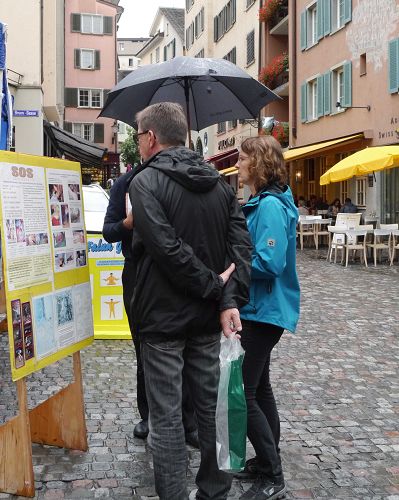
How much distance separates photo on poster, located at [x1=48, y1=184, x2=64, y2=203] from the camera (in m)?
3.77

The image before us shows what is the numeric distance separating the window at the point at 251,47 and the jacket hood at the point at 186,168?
3023 centimetres

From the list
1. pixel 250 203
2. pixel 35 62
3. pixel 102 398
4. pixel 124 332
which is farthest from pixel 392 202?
pixel 250 203

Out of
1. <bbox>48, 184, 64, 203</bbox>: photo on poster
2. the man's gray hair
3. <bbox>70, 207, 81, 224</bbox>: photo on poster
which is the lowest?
<bbox>70, 207, 81, 224</bbox>: photo on poster

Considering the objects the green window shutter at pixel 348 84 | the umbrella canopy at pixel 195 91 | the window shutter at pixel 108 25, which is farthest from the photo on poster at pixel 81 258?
the window shutter at pixel 108 25

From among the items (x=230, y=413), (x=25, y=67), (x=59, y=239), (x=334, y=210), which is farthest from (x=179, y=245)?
(x=334, y=210)

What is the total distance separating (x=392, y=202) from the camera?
63.3ft

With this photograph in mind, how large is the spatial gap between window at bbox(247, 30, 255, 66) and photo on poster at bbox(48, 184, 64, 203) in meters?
29.5

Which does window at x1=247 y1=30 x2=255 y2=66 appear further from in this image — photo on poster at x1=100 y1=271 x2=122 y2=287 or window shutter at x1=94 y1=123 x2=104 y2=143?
photo on poster at x1=100 y1=271 x2=122 y2=287

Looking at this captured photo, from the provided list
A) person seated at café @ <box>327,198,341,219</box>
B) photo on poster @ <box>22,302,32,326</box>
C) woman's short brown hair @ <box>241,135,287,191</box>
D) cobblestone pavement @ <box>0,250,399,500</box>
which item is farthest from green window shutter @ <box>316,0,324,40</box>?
photo on poster @ <box>22,302,32,326</box>

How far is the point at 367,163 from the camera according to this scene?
1470cm

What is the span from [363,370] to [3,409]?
3.04 metres

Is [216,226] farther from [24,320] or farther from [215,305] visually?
[24,320]

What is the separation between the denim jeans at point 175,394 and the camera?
299 centimetres

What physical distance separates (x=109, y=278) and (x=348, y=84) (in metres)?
15.9
